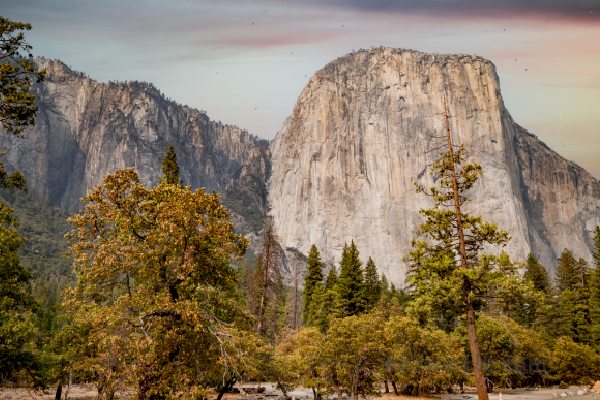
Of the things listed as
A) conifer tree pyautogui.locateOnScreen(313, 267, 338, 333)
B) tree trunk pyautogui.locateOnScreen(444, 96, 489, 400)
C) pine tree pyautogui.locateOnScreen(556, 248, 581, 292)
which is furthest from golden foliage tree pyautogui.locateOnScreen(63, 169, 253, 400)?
pine tree pyautogui.locateOnScreen(556, 248, 581, 292)

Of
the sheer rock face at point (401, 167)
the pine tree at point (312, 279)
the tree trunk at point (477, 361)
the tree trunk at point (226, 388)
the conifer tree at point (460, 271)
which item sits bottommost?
the tree trunk at point (226, 388)

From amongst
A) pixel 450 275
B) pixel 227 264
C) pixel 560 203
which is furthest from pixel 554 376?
pixel 560 203

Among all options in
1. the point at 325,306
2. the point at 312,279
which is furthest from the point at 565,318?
the point at 312,279

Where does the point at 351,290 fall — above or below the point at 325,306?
above

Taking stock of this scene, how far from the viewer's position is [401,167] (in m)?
166

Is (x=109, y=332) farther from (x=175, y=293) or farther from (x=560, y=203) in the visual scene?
(x=560, y=203)

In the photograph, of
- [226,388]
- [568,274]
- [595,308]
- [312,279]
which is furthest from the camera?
[312,279]

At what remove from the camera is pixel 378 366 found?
2584 centimetres

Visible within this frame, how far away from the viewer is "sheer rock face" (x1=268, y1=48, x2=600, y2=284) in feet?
524

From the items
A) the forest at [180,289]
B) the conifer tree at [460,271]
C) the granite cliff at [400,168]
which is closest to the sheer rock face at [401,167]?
the granite cliff at [400,168]

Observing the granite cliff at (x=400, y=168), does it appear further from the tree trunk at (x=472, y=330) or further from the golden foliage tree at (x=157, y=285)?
the golden foliage tree at (x=157, y=285)

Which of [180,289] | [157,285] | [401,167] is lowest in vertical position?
[180,289]

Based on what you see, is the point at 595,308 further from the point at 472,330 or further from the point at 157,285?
the point at 157,285

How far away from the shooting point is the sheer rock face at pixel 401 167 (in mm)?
159750
